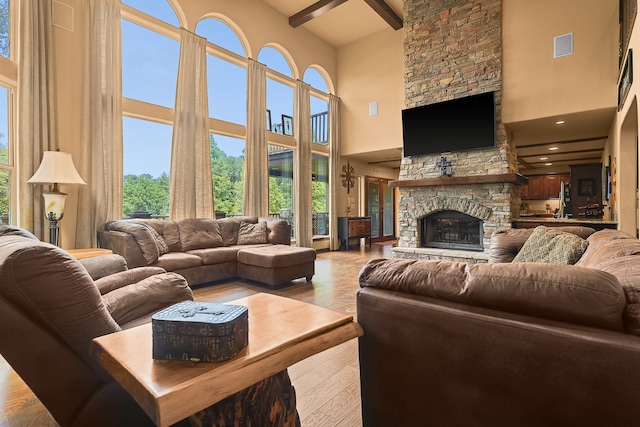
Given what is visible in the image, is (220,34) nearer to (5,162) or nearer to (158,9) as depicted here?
(158,9)

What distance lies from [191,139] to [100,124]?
4.06 ft

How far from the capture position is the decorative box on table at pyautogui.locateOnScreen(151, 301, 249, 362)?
867mm

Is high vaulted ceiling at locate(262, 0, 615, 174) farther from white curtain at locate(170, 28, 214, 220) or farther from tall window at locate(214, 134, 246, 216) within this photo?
tall window at locate(214, 134, 246, 216)

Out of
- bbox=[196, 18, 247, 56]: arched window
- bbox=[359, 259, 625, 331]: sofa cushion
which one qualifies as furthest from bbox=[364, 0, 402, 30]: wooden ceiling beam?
bbox=[359, 259, 625, 331]: sofa cushion

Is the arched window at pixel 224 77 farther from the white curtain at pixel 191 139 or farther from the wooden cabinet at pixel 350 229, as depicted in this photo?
the wooden cabinet at pixel 350 229

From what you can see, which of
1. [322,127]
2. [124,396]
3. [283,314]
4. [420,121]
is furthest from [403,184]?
[124,396]

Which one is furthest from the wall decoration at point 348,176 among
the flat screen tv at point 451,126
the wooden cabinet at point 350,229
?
the flat screen tv at point 451,126

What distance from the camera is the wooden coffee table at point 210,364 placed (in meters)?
0.75

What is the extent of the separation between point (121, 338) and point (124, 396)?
0.83 feet

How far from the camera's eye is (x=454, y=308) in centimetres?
107

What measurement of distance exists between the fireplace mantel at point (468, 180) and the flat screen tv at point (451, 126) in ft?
1.81

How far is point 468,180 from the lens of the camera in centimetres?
543

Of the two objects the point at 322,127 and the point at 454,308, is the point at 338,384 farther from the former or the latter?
the point at 322,127

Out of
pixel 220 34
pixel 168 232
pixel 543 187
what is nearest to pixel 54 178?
pixel 168 232
